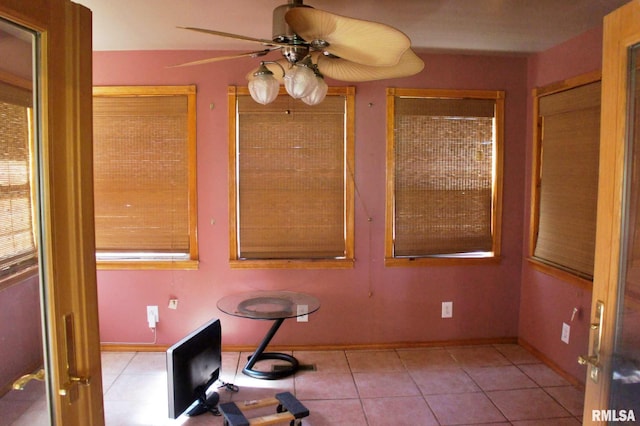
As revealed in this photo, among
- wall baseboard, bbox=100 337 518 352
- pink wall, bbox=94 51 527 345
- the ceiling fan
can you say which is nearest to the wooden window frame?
pink wall, bbox=94 51 527 345

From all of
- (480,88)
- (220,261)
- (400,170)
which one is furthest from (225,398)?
(480,88)

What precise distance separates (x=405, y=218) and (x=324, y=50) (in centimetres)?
207

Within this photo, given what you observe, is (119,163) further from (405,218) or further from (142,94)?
(405,218)

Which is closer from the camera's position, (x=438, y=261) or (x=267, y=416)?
(x=267, y=416)

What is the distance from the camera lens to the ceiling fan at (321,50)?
1312 millimetres

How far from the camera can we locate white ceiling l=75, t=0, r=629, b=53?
239 cm

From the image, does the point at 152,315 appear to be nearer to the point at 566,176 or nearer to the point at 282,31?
the point at 282,31

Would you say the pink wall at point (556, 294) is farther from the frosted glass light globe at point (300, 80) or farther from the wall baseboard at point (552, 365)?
the frosted glass light globe at point (300, 80)

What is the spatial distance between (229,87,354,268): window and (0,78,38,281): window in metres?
2.29

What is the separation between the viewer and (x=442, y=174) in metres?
Answer: 3.42

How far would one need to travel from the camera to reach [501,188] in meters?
3.49

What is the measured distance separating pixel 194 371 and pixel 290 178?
1.53m

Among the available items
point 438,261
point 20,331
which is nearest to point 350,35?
point 20,331

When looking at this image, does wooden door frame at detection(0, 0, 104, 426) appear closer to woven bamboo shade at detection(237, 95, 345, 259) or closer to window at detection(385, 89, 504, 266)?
woven bamboo shade at detection(237, 95, 345, 259)
